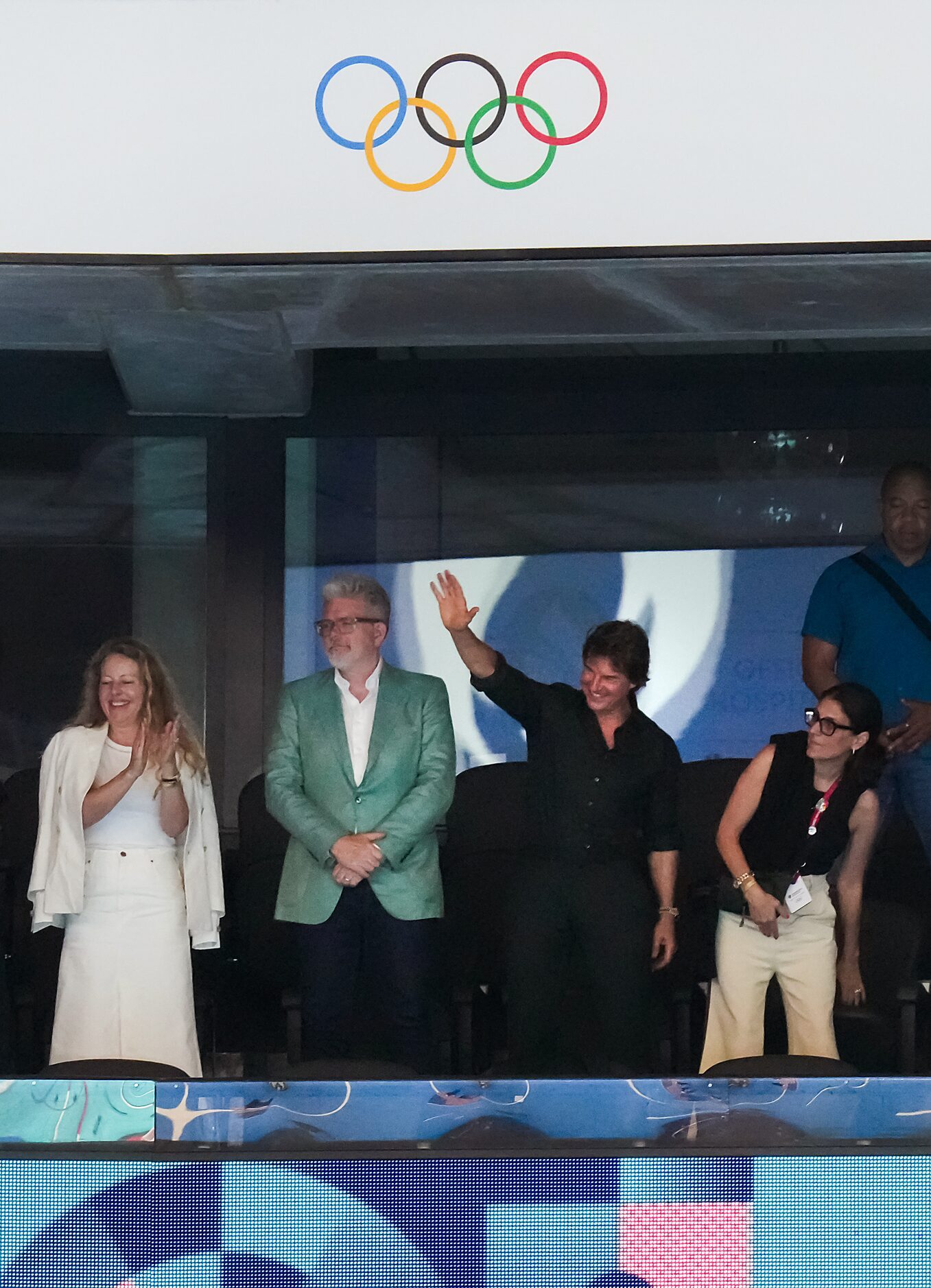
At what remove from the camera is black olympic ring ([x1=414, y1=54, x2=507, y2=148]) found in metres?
1.62

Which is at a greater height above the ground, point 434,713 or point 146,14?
point 146,14

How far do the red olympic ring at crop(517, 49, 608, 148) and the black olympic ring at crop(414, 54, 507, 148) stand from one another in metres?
0.03

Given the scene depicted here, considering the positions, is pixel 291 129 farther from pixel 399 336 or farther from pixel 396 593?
pixel 396 593

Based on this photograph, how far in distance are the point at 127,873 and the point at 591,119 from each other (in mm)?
1603

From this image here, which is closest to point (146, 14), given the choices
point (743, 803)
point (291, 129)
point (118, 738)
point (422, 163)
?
point (291, 129)

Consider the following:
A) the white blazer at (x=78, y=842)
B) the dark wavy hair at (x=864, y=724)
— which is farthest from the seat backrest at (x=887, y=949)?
the white blazer at (x=78, y=842)

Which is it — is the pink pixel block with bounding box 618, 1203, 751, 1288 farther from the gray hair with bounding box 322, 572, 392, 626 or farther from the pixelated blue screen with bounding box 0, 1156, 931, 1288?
the gray hair with bounding box 322, 572, 392, 626

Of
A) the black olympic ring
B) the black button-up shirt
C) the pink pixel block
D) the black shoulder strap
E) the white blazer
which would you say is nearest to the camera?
the pink pixel block

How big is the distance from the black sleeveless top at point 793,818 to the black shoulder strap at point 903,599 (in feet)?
1.64

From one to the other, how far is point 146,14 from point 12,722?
205 cm

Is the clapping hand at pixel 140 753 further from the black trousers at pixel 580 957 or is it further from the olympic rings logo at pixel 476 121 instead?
the olympic rings logo at pixel 476 121

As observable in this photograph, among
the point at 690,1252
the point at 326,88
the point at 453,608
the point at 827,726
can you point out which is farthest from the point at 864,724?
the point at 326,88

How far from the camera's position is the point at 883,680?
9.73 feet

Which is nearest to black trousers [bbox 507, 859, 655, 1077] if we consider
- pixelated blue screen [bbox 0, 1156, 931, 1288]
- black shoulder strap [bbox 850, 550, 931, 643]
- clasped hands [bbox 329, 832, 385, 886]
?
clasped hands [bbox 329, 832, 385, 886]
